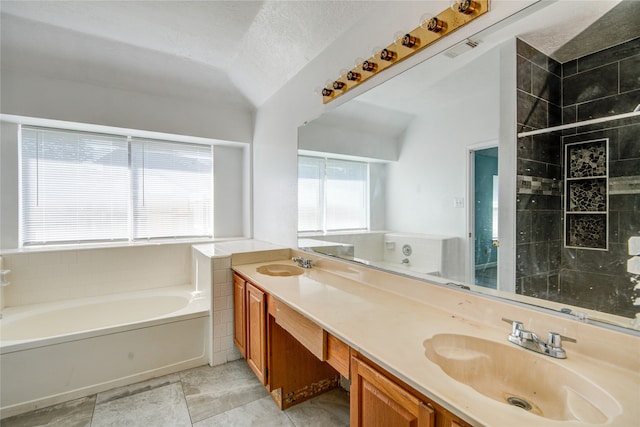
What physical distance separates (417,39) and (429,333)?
4.50 ft

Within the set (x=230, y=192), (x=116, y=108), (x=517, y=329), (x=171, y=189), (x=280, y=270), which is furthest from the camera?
(x=230, y=192)

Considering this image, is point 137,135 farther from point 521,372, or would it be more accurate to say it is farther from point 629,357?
point 629,357

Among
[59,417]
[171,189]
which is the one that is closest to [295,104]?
[171,189]

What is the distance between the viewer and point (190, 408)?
6.35 feet

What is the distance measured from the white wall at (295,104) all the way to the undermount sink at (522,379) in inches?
49.8

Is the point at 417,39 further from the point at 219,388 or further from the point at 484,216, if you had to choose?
the point at 219,388

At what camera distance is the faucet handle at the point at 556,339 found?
94 centimetres

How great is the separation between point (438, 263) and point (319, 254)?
1.08 metres

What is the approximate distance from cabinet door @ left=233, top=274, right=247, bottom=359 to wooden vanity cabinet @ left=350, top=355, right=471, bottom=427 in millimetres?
1294

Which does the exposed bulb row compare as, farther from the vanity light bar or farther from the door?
the door

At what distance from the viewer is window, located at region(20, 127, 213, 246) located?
2.73 meters

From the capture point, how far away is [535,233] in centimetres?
116

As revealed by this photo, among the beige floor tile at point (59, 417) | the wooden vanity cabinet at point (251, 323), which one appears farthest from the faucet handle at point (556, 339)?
the beige floor tile at point (59, 417)

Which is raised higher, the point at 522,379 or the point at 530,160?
the point at 530,160
